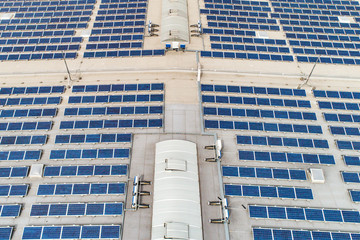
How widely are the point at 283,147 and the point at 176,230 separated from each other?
21432 mm

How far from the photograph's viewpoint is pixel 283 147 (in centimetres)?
3722

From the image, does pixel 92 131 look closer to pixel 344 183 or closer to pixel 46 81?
pixel 46 81

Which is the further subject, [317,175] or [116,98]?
[116,98]

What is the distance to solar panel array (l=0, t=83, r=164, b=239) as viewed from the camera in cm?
3108

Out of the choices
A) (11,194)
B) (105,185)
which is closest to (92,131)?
(105,185)

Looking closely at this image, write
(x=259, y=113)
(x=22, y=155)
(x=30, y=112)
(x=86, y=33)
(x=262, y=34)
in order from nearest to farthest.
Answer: (x=22, y=155), (x=30, y=112), (x=259, y=113), (x=86, y=33), (x=262, y=34)

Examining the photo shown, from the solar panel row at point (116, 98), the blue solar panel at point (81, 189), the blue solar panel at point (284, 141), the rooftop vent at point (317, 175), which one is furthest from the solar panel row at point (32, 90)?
the rooftop vent at point (317, 175)

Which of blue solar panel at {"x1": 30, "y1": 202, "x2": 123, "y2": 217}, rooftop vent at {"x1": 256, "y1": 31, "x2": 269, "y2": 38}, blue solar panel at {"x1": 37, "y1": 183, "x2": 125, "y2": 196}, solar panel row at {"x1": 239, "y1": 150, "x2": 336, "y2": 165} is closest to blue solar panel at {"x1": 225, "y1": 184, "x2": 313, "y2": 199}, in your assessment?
solar panel row at {"x1": 239, "y1": 150, "x2": 336, "y2": 165}

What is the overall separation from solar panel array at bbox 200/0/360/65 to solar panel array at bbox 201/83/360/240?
10.2 metres

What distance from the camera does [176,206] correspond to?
2997 cm

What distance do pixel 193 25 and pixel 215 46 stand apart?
8.01 m

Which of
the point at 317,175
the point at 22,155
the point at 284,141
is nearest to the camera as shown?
the point at 317,175

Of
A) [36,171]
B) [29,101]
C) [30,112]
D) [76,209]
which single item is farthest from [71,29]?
[76,209]

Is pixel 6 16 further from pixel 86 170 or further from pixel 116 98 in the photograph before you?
pixel 86 170
